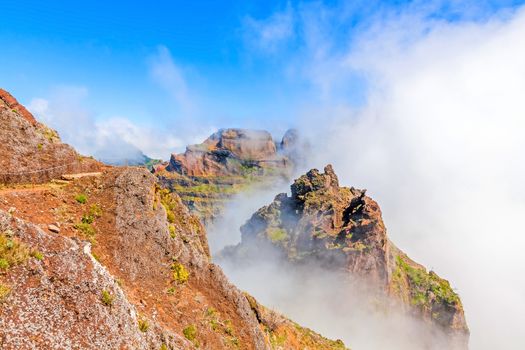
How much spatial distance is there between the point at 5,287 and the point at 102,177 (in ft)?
55.5

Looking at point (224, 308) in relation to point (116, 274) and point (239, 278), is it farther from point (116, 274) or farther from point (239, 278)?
point (239, 278)

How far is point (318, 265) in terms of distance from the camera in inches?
5566

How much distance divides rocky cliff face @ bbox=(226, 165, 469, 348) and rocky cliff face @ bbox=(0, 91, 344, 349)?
9861cm

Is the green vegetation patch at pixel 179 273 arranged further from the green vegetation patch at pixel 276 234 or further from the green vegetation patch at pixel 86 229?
the green vegetation patch at pixel 276 234

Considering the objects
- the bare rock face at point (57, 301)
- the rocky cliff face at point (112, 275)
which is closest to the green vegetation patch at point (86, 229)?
the rocky cliff face at point (112, 275)

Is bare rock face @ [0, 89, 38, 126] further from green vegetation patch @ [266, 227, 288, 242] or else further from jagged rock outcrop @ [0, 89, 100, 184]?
green vegetation patch @ [266, 227, 288, 242]

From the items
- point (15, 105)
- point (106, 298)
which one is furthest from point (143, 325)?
point (15, 105)

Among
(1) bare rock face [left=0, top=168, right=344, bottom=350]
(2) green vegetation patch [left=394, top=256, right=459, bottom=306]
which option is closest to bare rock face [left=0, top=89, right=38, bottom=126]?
(1) bare rock face [left=0, top=168, right=344, bottom=350]

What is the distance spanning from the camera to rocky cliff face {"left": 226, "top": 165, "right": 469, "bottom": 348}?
12988 cm

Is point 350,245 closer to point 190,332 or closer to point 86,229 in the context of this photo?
point 190,332

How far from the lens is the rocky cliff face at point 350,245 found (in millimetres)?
129875

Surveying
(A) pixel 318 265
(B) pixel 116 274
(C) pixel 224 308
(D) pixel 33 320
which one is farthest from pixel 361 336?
(D) pixel 33 320

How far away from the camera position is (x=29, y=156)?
29062 mm

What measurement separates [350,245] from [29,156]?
120 meters
